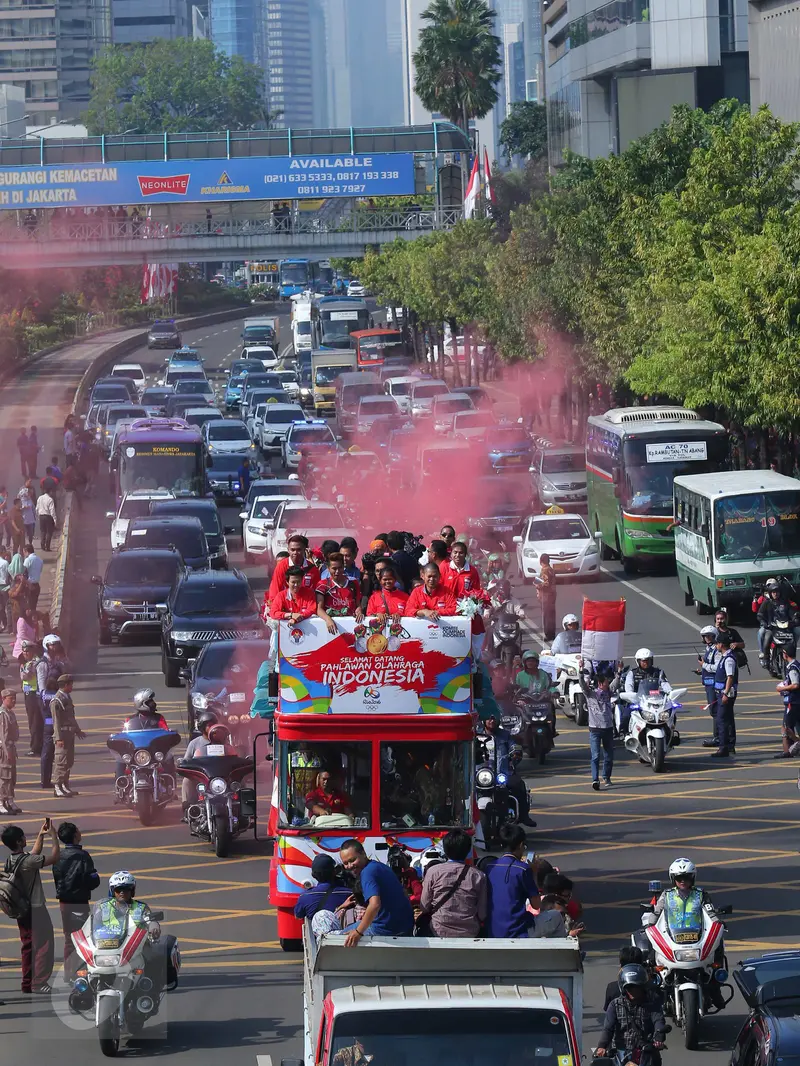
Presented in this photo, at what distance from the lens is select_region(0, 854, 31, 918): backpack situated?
14.6m

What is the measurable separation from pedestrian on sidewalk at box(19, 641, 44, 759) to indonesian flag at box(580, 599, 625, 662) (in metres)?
6.58

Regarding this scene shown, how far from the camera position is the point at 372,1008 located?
29.7ft

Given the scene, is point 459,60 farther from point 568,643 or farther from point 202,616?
point 568,643

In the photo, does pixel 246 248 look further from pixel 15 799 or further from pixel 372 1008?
pixel 372 1008

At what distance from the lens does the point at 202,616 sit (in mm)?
29578

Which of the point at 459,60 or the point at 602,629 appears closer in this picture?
the point at 602,629

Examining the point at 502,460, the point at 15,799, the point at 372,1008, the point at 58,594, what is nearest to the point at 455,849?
the point at 372,1008

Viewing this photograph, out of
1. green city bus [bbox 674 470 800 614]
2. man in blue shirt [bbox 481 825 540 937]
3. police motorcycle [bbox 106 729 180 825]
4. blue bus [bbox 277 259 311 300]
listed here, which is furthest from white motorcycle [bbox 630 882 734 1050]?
blue bus [bbox 277 259 311 300]

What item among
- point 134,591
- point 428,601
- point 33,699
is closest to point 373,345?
point 134,591

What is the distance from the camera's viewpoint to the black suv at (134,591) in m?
32.7

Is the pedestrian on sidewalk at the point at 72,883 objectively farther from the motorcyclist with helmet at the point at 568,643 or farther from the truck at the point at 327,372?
the truck at the point at 327,372

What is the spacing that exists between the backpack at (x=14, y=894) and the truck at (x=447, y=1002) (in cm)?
536

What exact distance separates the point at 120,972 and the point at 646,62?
230ft

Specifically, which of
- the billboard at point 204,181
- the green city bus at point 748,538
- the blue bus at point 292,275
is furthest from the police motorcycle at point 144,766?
the blue bus at point 292,275
